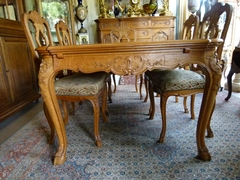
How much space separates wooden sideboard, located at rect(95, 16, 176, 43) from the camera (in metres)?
3.38

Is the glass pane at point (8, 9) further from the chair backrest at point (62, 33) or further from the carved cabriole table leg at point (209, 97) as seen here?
the carved cabriole table leg at point (209, 97)

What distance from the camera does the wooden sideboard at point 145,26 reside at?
338 centimetres

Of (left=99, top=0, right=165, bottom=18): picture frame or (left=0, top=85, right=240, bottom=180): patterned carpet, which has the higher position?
(left=99, top=0, right=165, bottom=18): picture frame

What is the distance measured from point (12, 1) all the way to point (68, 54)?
1766mm

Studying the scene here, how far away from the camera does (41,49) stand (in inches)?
40.0

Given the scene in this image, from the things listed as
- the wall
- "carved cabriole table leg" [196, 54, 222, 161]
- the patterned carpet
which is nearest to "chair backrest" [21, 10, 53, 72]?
the patterned carpet

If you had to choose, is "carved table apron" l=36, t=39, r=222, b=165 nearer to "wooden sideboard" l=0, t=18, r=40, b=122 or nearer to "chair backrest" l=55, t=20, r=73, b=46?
"chair backrest" l=55, t=20, r=73, b=46

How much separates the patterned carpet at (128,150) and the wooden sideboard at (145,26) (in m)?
2.02

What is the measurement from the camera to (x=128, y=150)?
4.29 feet

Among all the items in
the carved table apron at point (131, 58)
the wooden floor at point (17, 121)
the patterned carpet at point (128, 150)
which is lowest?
the wooden floor at point (17, 121)

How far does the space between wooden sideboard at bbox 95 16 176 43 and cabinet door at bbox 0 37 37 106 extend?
1580mm

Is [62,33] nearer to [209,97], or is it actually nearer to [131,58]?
[131,58]

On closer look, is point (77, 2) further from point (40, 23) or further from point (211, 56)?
point (211, 56)

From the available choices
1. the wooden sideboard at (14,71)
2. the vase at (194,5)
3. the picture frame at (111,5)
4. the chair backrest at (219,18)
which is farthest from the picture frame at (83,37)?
the chair backrest at (219,18)
